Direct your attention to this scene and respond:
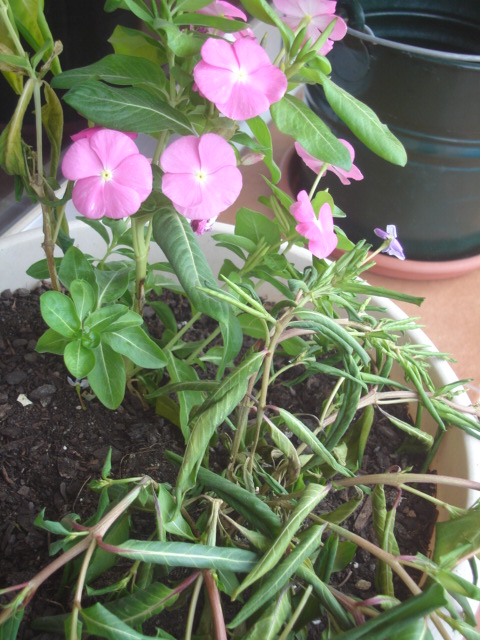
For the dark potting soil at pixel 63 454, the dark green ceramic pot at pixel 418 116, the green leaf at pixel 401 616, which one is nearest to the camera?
the green leaf at pixel 401 616

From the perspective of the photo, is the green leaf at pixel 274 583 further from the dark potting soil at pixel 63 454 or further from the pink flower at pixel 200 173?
the pink flower at pixel 200 173

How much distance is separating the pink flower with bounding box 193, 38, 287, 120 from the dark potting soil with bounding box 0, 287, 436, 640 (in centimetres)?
37

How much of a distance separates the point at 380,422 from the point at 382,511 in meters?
0.27

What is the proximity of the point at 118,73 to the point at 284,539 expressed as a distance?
38cm

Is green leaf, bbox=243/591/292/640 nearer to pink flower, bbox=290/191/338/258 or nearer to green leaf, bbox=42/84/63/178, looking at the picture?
pink flower, bbox=290/191/338/258

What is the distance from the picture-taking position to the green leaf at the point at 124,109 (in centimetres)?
47

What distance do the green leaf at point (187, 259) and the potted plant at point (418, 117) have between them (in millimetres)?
347

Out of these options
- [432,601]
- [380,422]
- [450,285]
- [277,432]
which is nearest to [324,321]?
[277,432]

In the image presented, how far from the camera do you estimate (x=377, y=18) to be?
105 centimetres

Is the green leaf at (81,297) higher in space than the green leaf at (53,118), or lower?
lower

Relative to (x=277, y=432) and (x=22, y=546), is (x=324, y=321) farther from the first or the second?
(x=22, y=546)

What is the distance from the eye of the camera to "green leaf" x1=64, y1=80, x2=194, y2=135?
473mm

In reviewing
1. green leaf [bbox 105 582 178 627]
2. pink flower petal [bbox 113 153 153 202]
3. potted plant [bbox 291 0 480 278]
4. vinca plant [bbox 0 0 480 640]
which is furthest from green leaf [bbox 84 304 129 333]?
potted plant [bbox 291 0 480 278]

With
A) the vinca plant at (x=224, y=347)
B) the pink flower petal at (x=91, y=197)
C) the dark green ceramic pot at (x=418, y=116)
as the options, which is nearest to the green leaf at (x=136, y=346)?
the vinca plant at (x=224, y=347)
